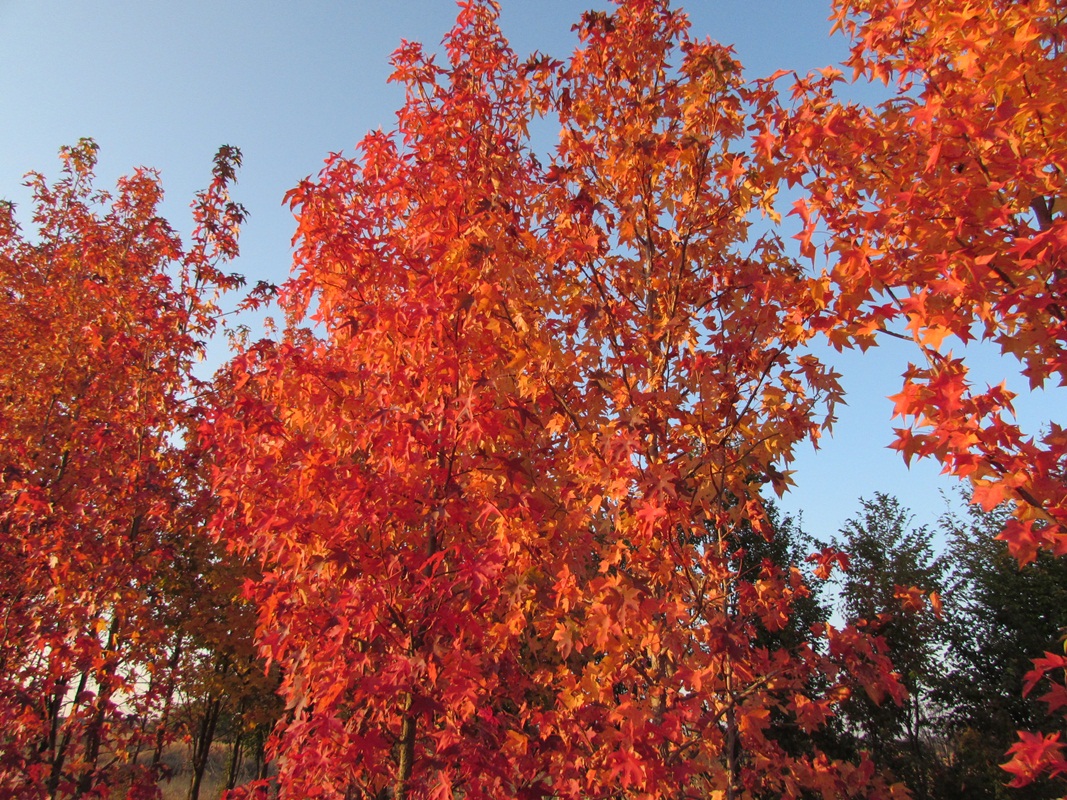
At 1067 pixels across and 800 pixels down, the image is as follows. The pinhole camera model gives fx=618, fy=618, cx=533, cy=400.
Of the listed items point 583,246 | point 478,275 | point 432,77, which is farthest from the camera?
point 432,77

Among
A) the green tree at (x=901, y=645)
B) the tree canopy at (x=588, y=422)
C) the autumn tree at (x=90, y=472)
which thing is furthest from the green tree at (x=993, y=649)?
the autumn tree at (x=90, y=472)

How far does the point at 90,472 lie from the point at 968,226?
8805mm

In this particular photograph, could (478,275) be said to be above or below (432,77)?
below

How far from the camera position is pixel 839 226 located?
363 cm

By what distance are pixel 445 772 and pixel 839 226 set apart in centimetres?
385

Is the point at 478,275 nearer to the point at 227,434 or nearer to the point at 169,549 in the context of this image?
the point at 227,434

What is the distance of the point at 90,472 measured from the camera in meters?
7.39

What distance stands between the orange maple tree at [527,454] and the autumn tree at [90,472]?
292cm

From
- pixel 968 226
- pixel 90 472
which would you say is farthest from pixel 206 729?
pixel 968 226

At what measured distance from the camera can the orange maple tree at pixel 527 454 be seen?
3.78 meters

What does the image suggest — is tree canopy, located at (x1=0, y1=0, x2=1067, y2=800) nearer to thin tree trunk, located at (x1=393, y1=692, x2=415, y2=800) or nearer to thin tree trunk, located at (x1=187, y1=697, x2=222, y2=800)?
thin tree trunk, located at (x1=393, y1=692, x2=415, y2=800)

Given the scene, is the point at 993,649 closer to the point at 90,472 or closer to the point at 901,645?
the point at 901,645

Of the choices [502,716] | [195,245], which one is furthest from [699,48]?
[195,245]

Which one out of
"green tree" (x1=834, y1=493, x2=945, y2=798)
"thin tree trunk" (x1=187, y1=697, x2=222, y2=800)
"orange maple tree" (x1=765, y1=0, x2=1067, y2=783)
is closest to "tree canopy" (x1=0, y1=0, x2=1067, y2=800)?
"orange maple tree" (x1=765, y1=0, x2=1067, y2=783)
